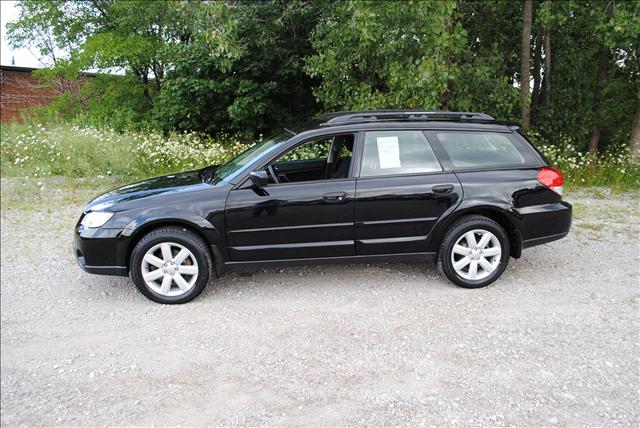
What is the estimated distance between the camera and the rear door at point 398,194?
14.6 feet

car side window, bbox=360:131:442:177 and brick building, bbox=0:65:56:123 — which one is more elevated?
brick building, bbox=0:65:56:123

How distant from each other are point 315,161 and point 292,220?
126cm

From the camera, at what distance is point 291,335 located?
376 cm

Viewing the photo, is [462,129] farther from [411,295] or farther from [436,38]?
[436,38]

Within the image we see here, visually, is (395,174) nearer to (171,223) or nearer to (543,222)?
(543,222)

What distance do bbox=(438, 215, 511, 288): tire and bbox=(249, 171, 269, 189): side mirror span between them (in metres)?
1.73

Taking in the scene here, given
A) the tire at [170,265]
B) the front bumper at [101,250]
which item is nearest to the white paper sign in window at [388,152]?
the tire at [170,265]

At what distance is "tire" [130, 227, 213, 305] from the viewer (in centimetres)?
421

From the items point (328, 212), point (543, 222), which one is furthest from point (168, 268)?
point (543, 222)

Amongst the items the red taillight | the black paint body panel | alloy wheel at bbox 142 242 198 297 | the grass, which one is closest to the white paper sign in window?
the black paint body panel

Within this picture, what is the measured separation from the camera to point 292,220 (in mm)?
4367

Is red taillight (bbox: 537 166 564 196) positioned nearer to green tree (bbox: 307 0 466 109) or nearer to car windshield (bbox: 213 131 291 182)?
car windshield (bbox: 213 131 291 182)

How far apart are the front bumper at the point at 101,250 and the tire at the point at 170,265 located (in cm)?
14

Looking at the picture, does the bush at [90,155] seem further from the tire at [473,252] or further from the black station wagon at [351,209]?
the tire at [473,252]
